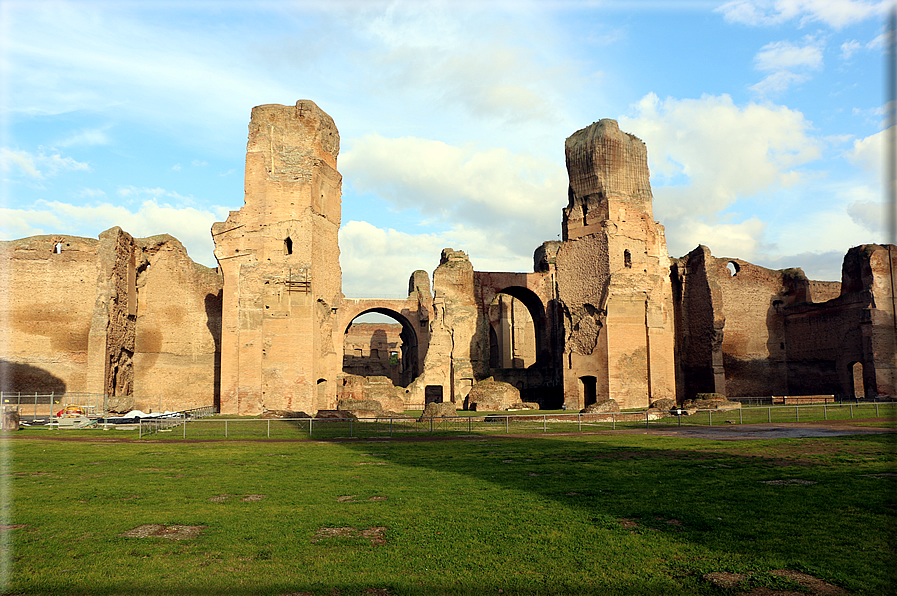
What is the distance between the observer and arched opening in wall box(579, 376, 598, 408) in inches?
1112

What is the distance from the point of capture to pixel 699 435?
48.5ft

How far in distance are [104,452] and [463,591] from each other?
10.6 metres

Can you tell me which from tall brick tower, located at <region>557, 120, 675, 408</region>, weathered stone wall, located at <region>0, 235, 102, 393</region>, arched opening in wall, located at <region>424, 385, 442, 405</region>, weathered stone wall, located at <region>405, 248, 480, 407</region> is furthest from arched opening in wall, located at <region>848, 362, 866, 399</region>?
weathered stone wall, located at <region>0, 235, 102, 393</region>

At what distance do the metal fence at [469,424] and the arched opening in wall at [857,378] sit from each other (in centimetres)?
1257

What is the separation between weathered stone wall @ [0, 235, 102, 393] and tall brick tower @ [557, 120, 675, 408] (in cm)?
2213

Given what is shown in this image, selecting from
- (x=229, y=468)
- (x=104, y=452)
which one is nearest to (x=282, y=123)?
(x=104, y=452)

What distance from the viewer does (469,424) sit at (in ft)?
53.8

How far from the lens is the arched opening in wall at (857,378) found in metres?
32.4

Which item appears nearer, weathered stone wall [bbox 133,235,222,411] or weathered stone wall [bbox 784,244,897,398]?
weathered stone wall [bbox 133,235,222,411]

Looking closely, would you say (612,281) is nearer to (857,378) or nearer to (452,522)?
(857,378)

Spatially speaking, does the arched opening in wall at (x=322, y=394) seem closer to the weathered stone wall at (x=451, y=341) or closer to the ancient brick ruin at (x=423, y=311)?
the ancient brick ruin at (x=423, y=311)

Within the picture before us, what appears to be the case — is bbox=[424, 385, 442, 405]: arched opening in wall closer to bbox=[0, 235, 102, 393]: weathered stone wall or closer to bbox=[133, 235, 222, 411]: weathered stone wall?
bbox=[133, 235, 222, 411]: weathered stone wall

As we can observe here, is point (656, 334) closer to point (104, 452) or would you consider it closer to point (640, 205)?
point (640, 205)

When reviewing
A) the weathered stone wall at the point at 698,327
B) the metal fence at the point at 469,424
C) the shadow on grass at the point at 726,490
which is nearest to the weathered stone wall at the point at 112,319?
the metal fence at the point at 469,424
